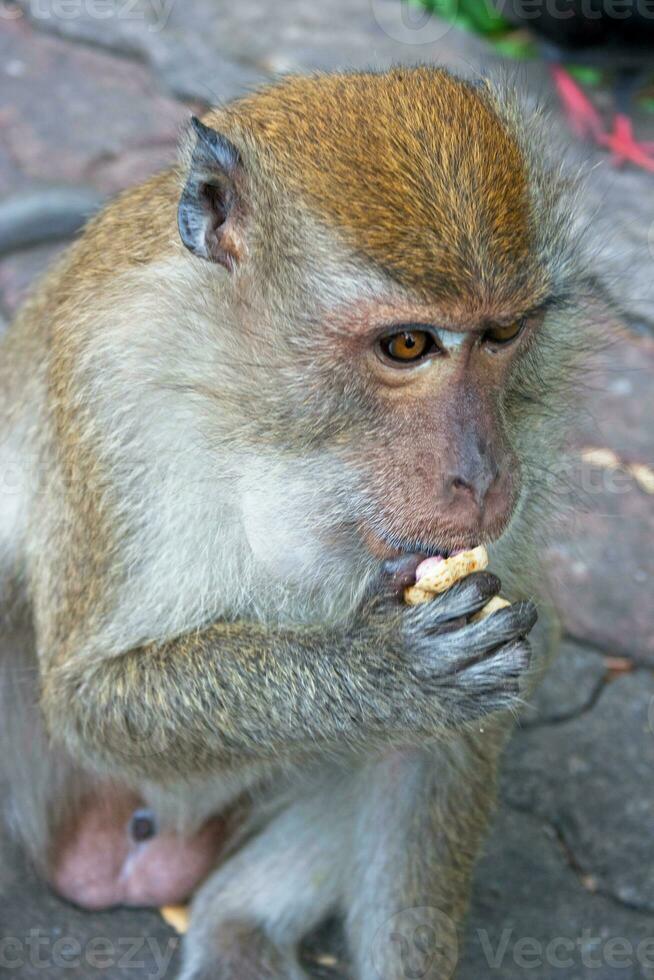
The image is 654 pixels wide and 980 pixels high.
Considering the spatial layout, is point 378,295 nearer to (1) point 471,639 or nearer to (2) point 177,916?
(1) point 471,639

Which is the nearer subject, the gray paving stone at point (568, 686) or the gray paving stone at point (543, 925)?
the gray paving stone at point (543, 925)

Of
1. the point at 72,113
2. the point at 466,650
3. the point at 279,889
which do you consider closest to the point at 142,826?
the point at 279,889

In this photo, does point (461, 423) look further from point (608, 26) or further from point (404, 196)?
point (608, 26)

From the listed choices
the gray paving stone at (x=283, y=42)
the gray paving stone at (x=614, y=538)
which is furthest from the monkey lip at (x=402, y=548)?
the gray paving stone at (x=283, y=42)

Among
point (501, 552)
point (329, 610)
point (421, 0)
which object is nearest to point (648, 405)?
point (501, 552)

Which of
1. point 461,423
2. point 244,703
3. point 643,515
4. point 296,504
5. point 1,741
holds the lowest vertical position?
point 643,515

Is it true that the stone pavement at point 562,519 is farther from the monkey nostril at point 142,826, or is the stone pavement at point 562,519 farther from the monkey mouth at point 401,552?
the monkey mouth at point 401,552

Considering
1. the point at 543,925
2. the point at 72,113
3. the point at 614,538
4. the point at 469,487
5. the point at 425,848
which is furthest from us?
the point at 72,113
